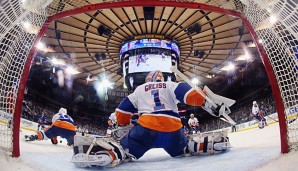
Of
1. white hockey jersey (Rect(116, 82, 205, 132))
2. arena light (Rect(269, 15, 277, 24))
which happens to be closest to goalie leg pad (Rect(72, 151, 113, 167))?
white hockey jersey (Rect(116, 82, 205, 132))

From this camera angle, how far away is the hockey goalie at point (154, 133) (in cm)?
265

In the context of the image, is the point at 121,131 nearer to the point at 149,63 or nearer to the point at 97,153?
the point at 97,153

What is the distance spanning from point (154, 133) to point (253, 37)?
151 centimetres

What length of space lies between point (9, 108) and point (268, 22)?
282 cm

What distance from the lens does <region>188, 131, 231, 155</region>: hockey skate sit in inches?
131

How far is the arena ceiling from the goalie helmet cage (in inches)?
242

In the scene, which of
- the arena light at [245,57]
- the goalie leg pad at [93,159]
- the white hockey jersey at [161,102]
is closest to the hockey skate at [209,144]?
the white hockey jersey at [161,102]

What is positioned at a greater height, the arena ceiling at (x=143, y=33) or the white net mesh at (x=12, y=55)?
the arena ceiling at (x=143, y=33)

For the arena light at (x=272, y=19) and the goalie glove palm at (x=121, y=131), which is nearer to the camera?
the arena light at (x=272, y=19)

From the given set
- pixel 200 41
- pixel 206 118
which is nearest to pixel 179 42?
pixel 200 41

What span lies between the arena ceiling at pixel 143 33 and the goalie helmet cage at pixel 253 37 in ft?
Result: 20.2

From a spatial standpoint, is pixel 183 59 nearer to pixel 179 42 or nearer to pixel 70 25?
pixel 179 42

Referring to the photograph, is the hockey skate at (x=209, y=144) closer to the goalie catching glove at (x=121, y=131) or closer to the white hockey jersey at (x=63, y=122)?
the goalie catching glove at (x=121, y=131)

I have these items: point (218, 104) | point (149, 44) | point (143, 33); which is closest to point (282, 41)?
point (218, 104)
